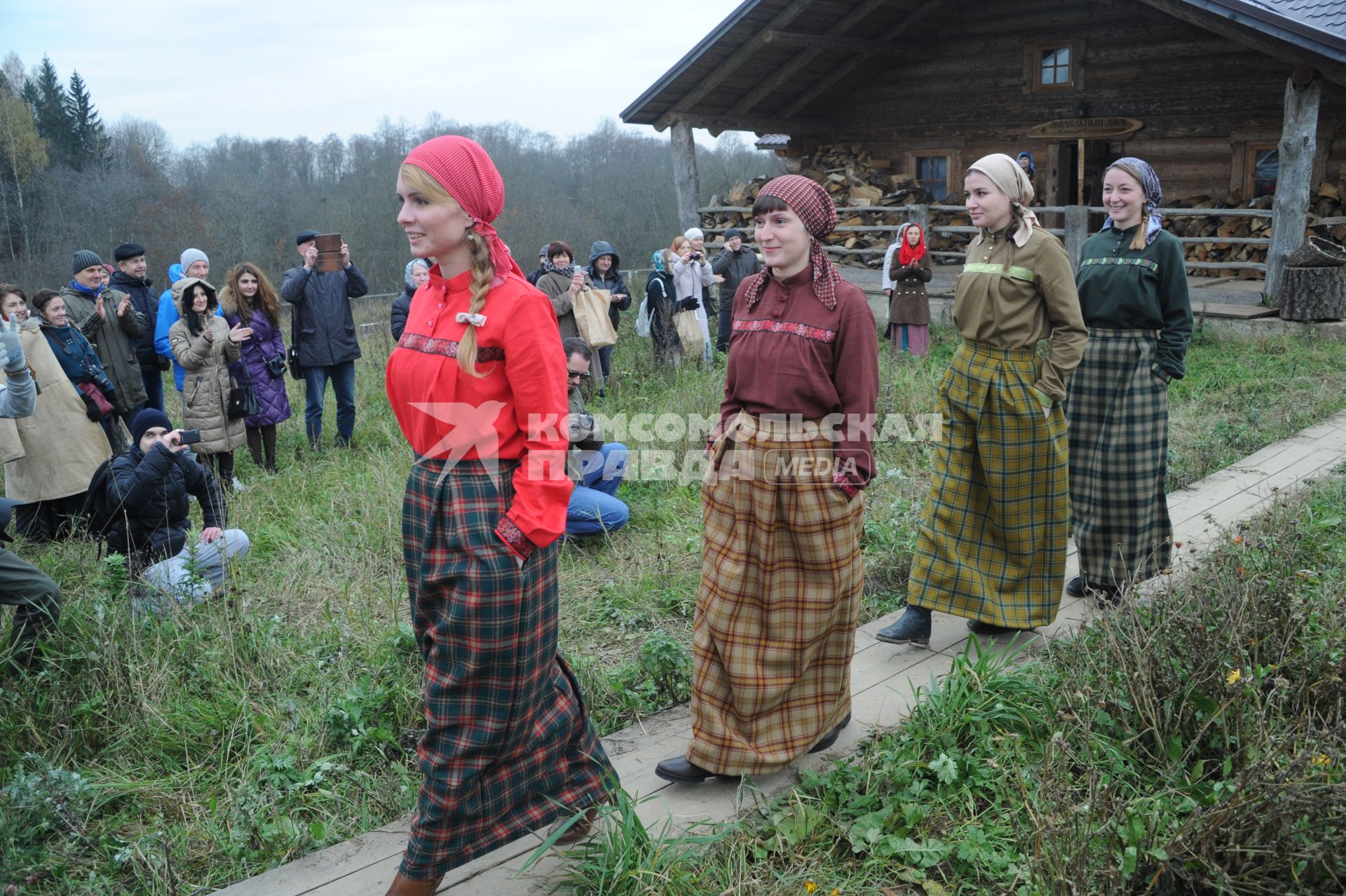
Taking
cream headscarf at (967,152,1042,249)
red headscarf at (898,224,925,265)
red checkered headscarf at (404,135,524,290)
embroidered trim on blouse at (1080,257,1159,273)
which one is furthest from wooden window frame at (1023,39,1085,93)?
red checkered headscarf at (404,135,524,290)

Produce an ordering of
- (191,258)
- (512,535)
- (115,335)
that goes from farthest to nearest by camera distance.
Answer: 1. (191,258)
2. (115,335)
3. (512,535)

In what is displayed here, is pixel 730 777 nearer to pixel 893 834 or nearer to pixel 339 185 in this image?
pixel 893 834

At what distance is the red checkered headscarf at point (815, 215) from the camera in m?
3.09

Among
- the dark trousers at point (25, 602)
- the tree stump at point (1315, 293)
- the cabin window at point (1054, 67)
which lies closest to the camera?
the dark trousers at point (25, 602)

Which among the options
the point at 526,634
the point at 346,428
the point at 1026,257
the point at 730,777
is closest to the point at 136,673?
the point at 526,634

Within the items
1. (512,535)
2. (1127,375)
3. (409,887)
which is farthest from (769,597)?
(1127,375)

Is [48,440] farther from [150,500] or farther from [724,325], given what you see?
[724,325]

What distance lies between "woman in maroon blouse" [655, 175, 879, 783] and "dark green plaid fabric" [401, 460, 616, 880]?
630 mm

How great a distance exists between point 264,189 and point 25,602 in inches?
1469

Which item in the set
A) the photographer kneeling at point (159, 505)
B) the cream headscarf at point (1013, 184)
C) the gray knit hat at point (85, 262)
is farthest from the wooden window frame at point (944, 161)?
the photographer kneeling at point (159, 505)

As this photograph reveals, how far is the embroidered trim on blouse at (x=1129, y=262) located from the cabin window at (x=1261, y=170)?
9.94 m

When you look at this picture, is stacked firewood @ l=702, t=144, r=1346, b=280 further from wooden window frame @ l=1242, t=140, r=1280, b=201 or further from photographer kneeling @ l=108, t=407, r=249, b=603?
photographer kneeling @ l=108, t=407, r=249, b=603

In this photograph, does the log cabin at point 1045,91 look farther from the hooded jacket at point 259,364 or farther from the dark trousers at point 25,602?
the dark trousers at point 25,602

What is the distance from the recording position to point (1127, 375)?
438 centimetres
